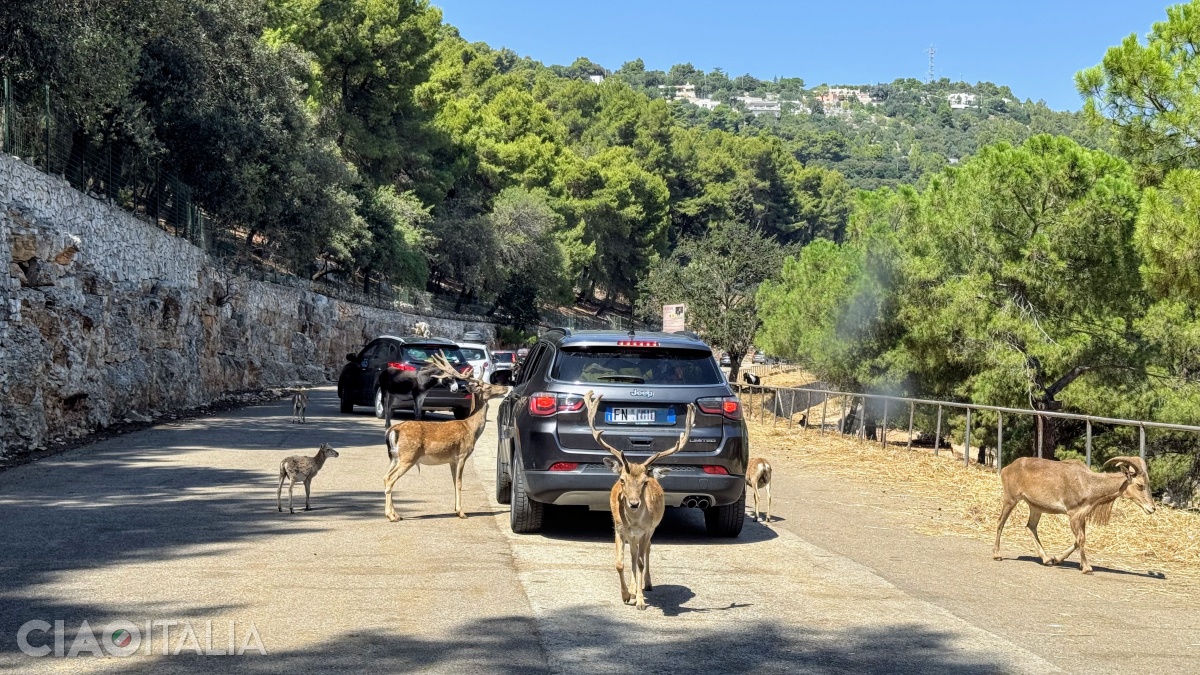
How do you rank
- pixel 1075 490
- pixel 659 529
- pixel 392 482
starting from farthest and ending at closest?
pixel 659 529
pixel 392 482
pixel 1075 490

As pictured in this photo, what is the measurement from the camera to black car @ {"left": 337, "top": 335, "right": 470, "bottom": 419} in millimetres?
23078

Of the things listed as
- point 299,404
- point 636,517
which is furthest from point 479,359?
point 636,517

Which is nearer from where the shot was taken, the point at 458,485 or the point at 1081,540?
the point at 1081,540

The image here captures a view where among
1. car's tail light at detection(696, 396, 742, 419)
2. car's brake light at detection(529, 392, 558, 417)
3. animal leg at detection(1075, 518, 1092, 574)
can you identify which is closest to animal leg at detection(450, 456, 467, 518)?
car's brake light at detection(529, 392, 558, 417)

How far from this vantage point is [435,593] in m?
7.75

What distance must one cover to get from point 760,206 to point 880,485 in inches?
3817

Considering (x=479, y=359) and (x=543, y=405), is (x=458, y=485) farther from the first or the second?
(x=479, y=359)

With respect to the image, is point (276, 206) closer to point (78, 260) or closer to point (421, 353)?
point (421, 353)

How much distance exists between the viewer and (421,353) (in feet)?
78.7

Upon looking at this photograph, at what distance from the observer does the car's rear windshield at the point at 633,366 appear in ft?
33.8

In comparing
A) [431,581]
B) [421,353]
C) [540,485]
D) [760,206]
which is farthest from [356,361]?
[760,206]

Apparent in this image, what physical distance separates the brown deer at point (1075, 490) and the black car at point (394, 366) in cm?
1350

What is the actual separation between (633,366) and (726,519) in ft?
5.26

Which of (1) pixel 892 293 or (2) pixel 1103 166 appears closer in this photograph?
(2) pixel 1103 166
